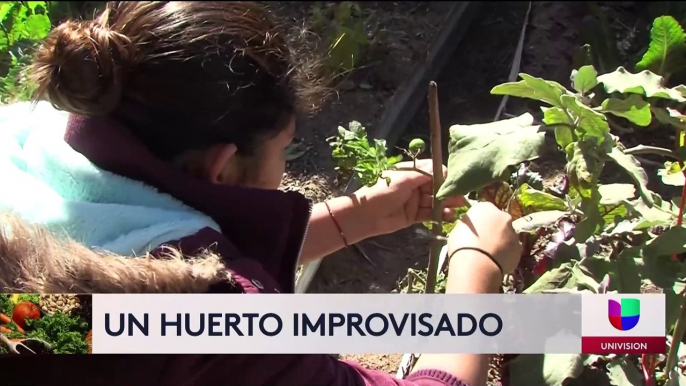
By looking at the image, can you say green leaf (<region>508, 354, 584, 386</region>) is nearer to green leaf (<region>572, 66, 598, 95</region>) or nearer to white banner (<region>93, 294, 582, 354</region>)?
white banner (<region>93, 294, 582, 354</region>)

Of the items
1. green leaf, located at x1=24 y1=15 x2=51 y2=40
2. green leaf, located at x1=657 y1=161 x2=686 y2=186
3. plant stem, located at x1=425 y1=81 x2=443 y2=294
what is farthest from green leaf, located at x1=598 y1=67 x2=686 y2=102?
green leaf, located at x1=24 y1=15 x2=51 y2=40

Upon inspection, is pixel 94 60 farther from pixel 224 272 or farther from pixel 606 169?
pixel 606 169

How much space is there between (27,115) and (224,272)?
360 millimetres

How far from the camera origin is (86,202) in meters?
0.92

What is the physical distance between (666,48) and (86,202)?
944mm

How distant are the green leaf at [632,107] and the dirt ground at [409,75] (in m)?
0.34

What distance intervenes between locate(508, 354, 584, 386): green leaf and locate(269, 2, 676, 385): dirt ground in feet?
0.34

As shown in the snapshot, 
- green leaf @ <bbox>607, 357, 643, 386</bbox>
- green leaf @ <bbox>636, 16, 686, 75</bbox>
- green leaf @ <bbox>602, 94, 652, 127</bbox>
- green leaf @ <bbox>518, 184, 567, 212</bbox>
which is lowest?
green leaf @ <bbox>607, 357, 643, 386</bbox>

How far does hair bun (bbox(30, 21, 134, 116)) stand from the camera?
92cm

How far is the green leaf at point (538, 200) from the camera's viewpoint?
1.15 m

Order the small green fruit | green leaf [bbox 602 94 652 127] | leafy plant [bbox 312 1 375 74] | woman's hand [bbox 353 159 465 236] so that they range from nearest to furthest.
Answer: green leaf [bbox 602 94 652 127]
the small green fruit
woman's hand [bbox 353 159 465 236]
leafy plant [bbox 312 1 375 74]

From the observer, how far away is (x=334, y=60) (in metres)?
1.54

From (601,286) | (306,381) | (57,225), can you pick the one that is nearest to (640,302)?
(601,286)

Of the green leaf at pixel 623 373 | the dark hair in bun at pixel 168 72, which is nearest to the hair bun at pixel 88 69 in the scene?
the dark hair in bun at pixel 168 72
